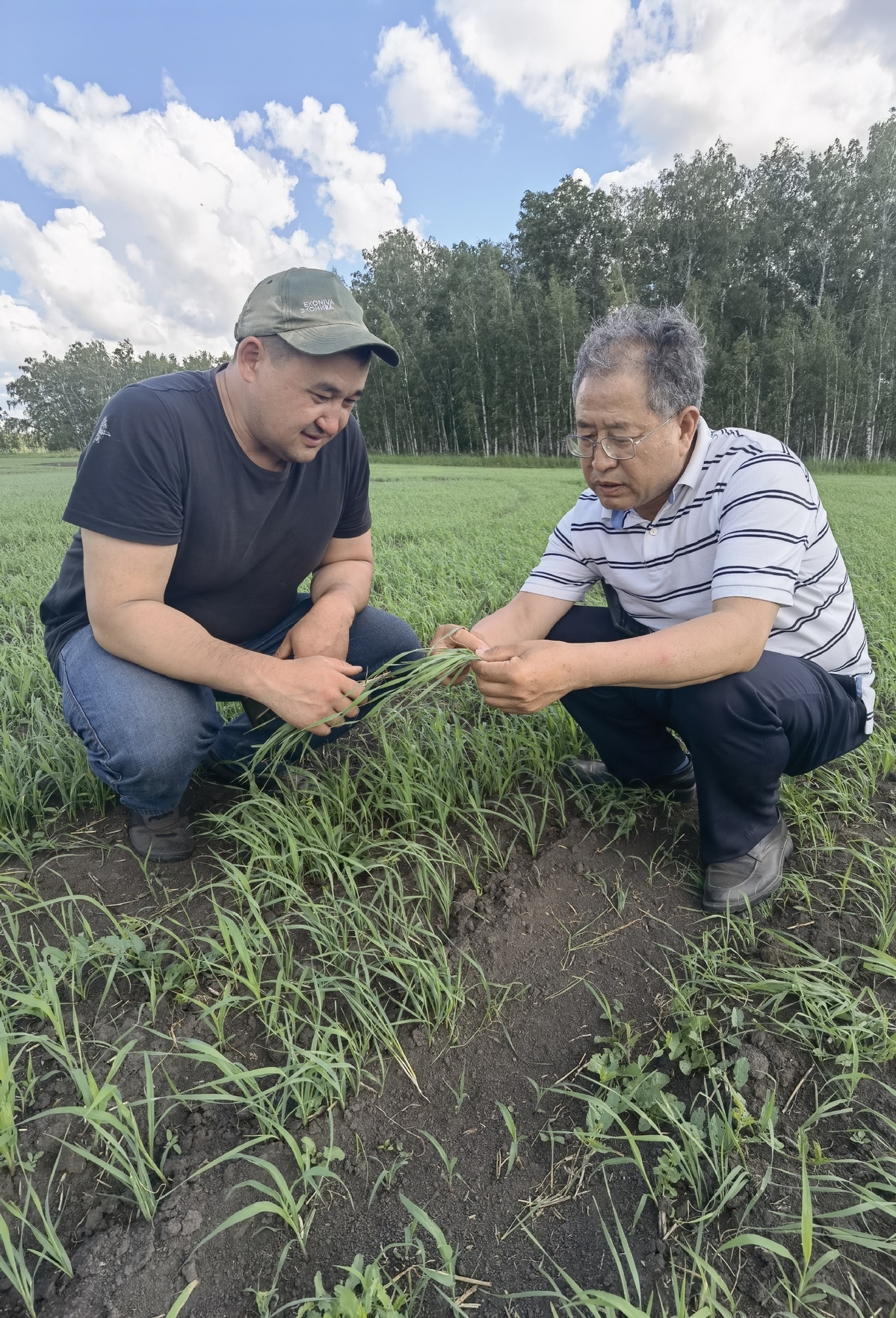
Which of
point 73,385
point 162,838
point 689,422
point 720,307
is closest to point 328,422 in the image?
point 689,422

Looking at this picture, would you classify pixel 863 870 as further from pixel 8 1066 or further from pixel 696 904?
pixel 8 1066

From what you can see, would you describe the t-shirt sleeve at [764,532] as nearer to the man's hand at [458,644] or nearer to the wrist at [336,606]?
the man's hand at [458,644]

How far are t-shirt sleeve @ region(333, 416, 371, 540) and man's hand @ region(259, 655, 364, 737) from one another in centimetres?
88

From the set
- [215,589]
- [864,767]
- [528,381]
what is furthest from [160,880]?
[528,381]

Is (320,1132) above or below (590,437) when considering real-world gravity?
below

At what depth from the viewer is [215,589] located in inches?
92.1

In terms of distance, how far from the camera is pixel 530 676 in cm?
176

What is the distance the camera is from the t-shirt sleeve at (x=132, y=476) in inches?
75.7

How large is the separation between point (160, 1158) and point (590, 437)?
195 centimetres

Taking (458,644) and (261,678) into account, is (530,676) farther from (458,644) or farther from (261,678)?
(261,678)

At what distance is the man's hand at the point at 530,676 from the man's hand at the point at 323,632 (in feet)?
2.15

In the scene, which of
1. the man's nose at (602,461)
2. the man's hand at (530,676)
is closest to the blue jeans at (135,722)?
the man's hand at (530,676)

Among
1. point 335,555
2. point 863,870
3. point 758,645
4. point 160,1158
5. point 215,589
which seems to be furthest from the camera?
point 335,555

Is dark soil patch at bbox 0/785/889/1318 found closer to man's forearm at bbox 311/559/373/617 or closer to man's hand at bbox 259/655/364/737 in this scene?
man's hand at bbox 259/655/364/737
